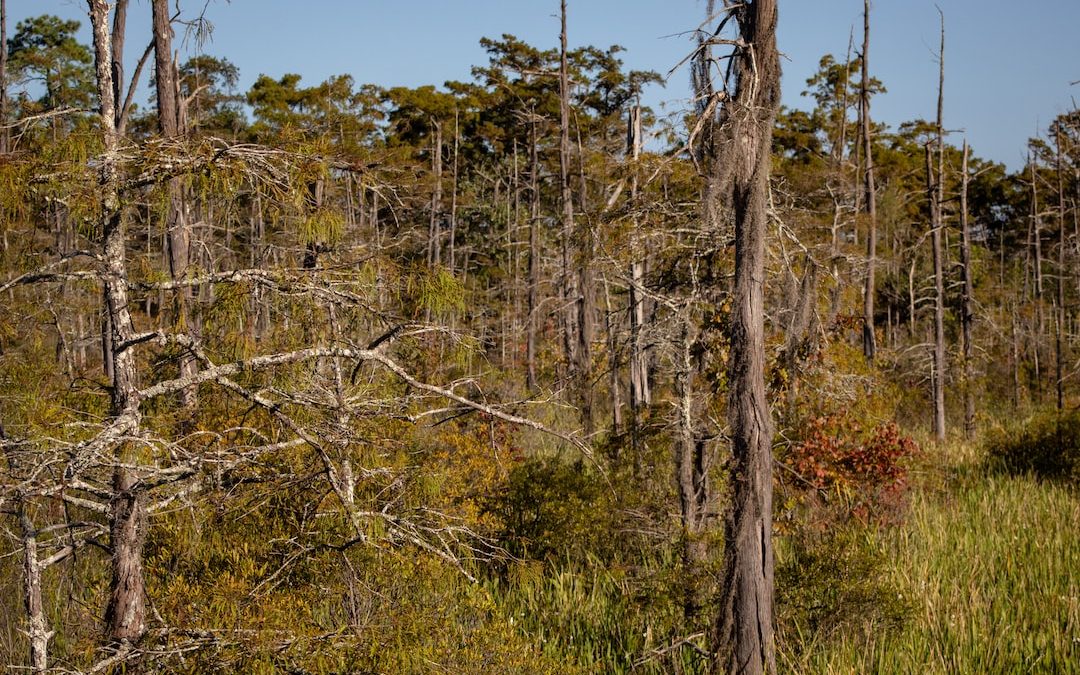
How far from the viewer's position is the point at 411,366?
5867 mm

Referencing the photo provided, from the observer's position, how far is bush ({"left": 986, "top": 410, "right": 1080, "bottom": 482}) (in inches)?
491

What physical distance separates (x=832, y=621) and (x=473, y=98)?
2688cm

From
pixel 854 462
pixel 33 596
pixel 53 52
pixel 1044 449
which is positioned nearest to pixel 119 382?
pixel 33 596

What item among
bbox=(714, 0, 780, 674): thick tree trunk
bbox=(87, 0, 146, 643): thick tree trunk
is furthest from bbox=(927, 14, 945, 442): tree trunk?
bbox=(87, 0, 146, 643): thick tree trunk

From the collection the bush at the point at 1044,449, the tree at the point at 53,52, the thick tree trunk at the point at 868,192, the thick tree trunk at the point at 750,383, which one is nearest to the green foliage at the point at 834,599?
the thick tree trunk at the point at 750,383

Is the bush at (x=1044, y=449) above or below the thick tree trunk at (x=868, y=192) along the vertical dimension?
below

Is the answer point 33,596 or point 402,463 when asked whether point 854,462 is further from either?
point 33,596

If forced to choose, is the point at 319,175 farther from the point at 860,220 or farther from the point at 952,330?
the point at 952,330

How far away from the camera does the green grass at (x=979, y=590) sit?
19.9 ft

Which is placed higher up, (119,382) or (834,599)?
(119,382)

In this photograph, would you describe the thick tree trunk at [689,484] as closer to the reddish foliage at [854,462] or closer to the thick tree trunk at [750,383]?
the thick tree trunk at [750,383]

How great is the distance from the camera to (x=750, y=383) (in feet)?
17.8

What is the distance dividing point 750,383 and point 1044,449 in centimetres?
1014

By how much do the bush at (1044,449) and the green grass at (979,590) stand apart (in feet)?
5.05
